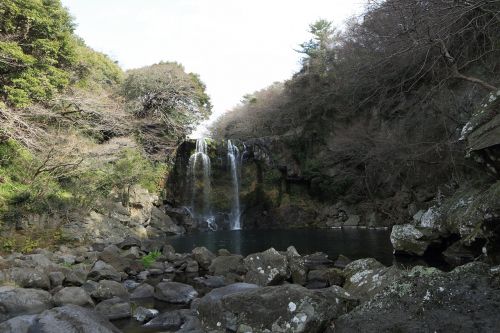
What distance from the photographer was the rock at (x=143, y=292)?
8.03 meters

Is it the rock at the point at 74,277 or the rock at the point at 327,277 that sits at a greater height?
the rock at the point at 74,277

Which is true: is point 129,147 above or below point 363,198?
above

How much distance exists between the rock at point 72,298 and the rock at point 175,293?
1294mm

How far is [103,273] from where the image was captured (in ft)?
30.9

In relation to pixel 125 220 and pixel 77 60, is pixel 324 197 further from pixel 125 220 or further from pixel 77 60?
pixel 77 60

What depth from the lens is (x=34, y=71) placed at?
16.6 metres

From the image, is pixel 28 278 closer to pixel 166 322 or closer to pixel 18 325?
pixel 166 322

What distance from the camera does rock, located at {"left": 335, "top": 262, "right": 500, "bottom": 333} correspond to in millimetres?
3168

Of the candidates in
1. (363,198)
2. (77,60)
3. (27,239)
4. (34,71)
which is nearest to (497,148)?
(27,239)

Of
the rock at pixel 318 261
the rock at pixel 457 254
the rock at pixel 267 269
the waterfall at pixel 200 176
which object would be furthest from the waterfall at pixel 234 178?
the rock at pixel 267 269

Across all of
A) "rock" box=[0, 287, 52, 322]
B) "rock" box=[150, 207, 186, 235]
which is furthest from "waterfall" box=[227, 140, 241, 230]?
"rock" box=[0, 287, 52, 322]

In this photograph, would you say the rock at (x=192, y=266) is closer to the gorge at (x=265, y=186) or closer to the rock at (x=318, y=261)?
the gorge at (x=265, y=186)

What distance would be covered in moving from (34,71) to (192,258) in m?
11.1

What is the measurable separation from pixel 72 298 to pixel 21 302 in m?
0.79
